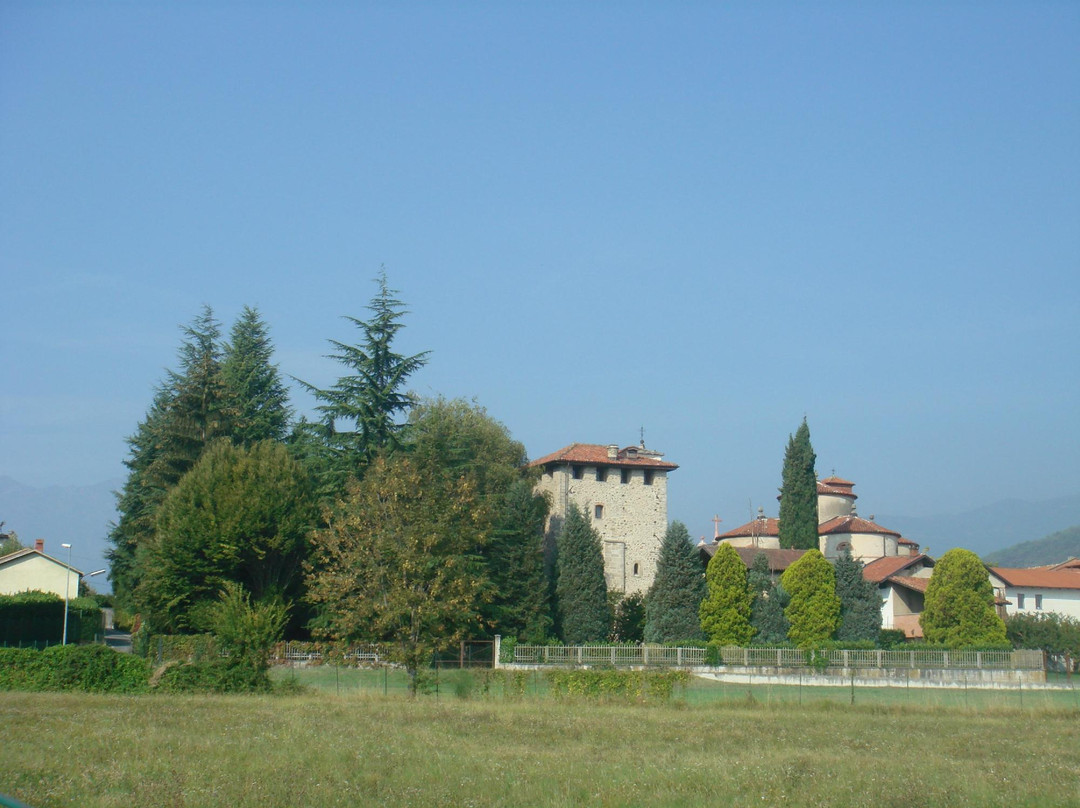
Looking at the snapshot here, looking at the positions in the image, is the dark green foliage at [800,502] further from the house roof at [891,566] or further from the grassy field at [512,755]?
the grassy field at [512,755]

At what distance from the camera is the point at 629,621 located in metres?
53.6

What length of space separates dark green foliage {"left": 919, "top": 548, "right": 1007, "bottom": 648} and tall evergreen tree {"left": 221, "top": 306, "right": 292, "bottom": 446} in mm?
32505

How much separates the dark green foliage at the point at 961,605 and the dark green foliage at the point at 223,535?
2852 centimetres

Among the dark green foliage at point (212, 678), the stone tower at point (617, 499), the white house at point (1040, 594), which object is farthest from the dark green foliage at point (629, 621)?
the dark green foliage at point (212, 678)

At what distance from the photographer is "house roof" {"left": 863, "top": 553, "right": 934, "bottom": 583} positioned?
5397 centimetres

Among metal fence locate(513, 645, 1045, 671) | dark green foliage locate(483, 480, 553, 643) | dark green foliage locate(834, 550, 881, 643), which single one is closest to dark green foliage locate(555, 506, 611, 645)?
dark green foliage locate(483, 480, 553, 643)

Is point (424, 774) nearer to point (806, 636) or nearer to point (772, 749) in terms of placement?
point (772, 749)

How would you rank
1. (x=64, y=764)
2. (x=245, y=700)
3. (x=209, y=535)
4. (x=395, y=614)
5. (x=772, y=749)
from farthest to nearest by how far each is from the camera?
(x=209, y=535), (x=395, y=614), (x=245, y=700), (x=772, y=749), (x=64, y=764)

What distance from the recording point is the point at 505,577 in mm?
47719

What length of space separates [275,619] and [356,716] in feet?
31.6

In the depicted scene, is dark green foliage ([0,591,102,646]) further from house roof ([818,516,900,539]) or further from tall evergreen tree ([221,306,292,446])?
house roof ([818,516,900,539])

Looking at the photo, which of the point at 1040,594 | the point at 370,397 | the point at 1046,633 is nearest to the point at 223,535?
the point at 370,397

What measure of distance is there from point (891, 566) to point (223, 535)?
1426 inches

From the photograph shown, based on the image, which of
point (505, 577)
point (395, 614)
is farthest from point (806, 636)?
point (395, 614)
